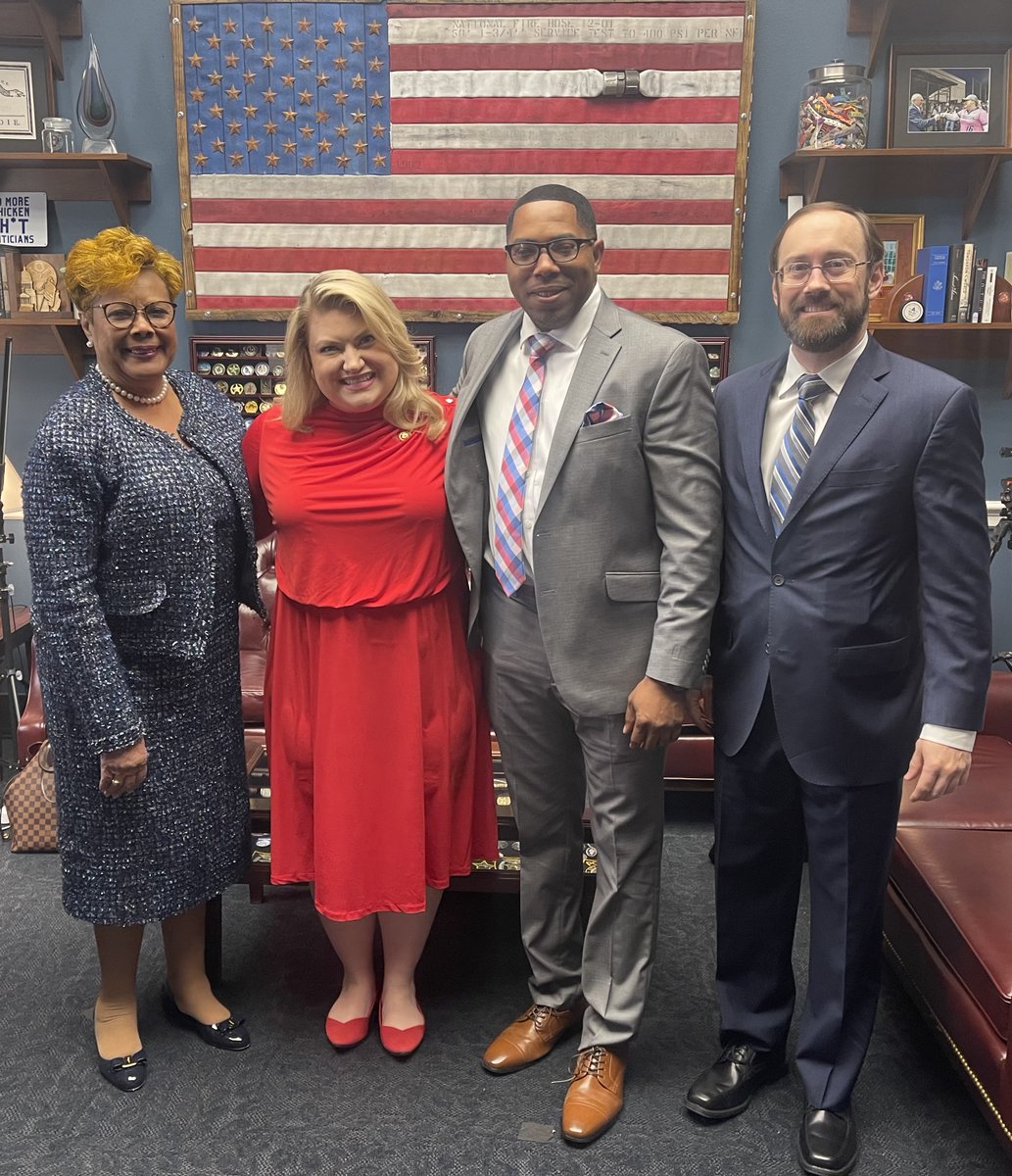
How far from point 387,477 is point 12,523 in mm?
2850

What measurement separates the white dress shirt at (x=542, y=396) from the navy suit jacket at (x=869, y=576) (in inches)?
12.6

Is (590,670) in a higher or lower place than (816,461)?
lower

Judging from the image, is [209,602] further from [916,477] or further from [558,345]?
[916,477]

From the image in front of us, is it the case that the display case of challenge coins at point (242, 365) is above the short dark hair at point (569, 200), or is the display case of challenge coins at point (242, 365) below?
below

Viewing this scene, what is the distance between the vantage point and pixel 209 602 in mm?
1937

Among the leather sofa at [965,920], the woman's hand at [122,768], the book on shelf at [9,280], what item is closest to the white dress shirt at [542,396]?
the woman's hand at [122,768]

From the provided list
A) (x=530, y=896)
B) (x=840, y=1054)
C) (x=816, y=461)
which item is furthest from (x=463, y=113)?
(x=840, y=1054)

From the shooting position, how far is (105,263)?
1786 millimetres

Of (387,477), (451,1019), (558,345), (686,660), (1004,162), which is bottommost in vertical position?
(451,1019)

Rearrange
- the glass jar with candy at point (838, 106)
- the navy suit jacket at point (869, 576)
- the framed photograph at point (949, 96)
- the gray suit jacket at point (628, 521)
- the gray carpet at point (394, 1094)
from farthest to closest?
the framed photograph at point (949, 96) < the glass jar with candy at point (838, 106) < the gray carpet at point (394, 1094) < the gray suit jacket at point (628, 521) < the navy suit jacket at point (869, 576)

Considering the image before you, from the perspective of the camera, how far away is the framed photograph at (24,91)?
11.3 feet

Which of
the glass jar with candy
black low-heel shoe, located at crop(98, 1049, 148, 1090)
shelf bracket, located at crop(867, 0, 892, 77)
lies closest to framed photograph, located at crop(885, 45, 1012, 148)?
shelf bracket, located at crop(867, 0, 892, 77)

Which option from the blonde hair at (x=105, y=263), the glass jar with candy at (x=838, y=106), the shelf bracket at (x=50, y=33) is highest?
the shelf bracket at (x=50, y=33)

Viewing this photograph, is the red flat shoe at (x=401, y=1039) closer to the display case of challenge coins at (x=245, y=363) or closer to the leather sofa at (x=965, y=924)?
the leather sofa at (x=965, y=924)
